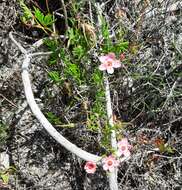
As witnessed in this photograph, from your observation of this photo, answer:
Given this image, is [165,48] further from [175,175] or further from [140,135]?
[175,175]

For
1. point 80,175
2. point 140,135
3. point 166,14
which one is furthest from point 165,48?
point 80,175

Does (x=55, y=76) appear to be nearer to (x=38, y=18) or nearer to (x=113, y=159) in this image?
(x=38, y=18)

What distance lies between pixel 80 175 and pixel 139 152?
0.36m

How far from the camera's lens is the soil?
8.07ft

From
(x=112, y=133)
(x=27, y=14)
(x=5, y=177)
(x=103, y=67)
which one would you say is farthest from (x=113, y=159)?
(x=27, y=14)

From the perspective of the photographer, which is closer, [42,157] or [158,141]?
[158,141]

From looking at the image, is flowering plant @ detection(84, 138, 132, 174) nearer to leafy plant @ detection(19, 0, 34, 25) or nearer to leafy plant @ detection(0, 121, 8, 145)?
leafy plant @ detection(0, 121, 8, 145)

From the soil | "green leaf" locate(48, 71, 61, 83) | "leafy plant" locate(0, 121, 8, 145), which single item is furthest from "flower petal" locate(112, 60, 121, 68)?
"leafy plant" locate(0, 121, 8, 145)

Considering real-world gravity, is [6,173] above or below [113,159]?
below

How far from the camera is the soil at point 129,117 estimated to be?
96.8 inches

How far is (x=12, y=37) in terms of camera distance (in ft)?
8.27

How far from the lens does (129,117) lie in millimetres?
2559

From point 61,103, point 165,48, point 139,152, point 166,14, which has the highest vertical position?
point 166,14

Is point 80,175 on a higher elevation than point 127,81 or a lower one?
lower
